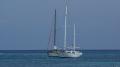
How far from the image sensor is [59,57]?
128 meters

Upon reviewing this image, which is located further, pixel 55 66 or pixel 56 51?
pixel 56 51

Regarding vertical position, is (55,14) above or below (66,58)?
above

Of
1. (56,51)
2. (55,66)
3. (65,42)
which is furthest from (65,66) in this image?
(56,51)

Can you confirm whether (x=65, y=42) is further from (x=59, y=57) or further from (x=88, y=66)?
(x=88, y=66)

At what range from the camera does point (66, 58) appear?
12550cm

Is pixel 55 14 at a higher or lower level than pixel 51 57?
higher

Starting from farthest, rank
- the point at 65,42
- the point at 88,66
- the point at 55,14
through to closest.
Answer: the point at 55,14, the point at 65,42, the point at 88,66

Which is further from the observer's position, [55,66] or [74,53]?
[74,53]

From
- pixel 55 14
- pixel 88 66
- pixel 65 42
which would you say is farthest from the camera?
pixel 55 14

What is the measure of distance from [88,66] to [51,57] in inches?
1527

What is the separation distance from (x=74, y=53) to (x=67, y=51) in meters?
1.52

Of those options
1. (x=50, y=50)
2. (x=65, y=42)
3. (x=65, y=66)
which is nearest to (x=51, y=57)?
(x=50, y=50)

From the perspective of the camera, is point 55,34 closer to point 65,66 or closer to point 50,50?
point 50,50

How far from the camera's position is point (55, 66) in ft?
301
